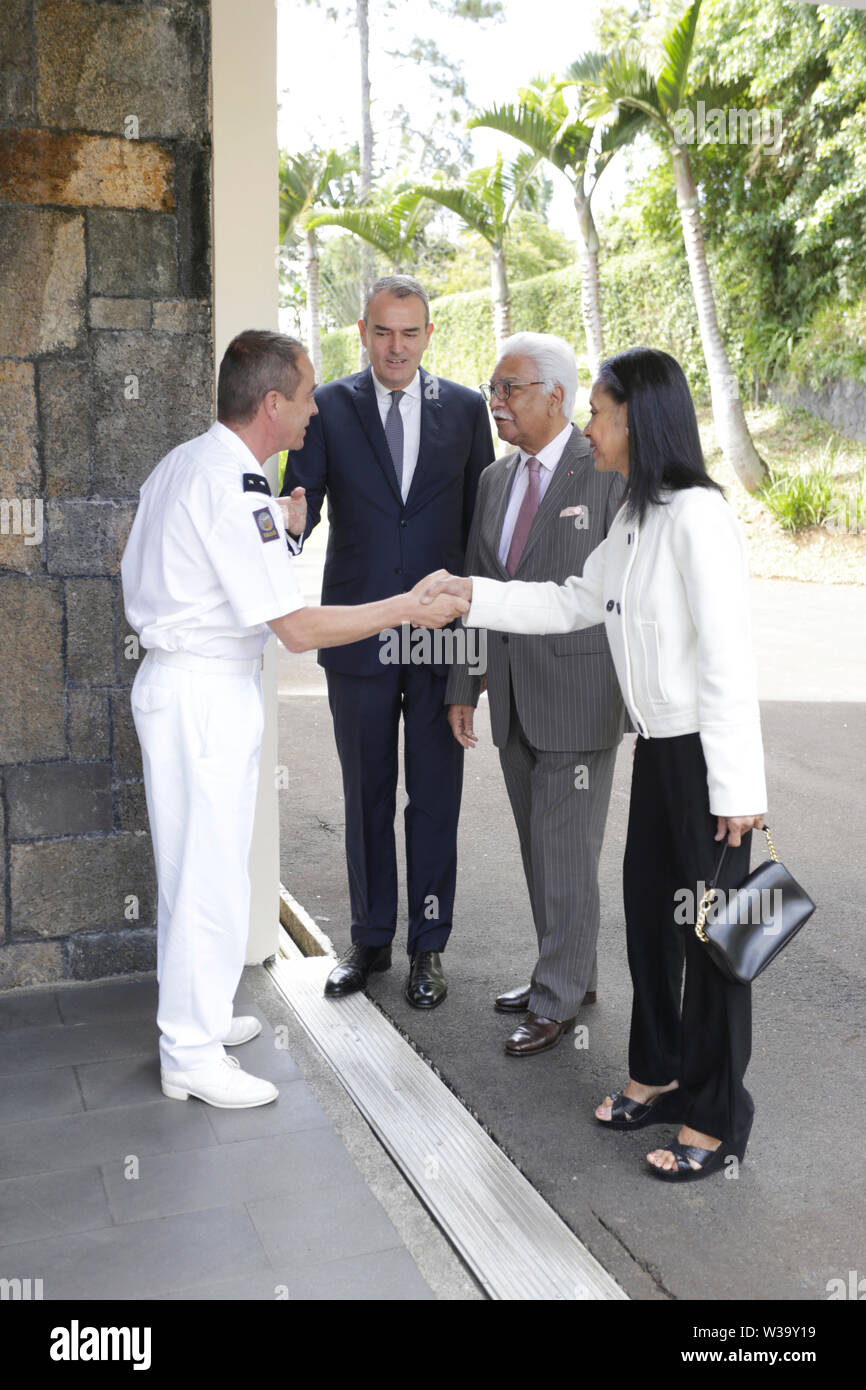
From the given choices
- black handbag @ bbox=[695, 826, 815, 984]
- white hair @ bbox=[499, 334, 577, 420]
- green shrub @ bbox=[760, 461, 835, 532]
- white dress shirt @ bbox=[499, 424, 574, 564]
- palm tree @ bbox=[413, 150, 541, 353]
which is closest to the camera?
black handbag @ bbox=[695, 826, 815, 984]

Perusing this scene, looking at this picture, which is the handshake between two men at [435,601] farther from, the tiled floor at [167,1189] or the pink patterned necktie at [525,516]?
the tiled floor at [167,1189]

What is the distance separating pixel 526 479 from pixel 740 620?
1124mm

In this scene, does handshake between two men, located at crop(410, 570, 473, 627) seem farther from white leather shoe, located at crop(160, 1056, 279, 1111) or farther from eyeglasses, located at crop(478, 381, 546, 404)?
white leather shoe, located at crop(160, 1056, 279, 1111)

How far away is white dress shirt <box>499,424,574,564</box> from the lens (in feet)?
12.0

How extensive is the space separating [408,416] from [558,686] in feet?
3.40

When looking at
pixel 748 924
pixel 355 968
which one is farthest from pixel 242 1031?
pixel 748 924

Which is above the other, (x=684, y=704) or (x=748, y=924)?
(x=684, y=704)

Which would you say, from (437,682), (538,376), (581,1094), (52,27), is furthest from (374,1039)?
(52,27)

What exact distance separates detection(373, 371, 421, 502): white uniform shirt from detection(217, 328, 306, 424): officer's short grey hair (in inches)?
33.5

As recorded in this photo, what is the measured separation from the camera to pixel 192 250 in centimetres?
383

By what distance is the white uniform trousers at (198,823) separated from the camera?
10.1 feet

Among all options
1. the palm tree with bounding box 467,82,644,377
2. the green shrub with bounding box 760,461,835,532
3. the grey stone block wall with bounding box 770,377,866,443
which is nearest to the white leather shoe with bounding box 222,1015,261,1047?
the green shrub with bounding box 760,461,835,532

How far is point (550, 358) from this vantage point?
3537 millimetres

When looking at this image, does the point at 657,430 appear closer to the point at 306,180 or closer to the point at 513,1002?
the point at 513,1002
